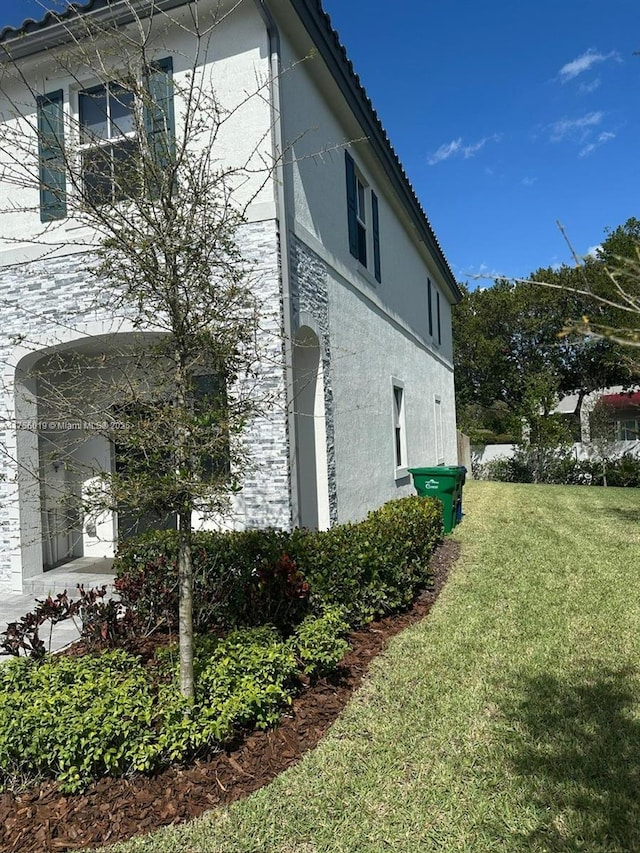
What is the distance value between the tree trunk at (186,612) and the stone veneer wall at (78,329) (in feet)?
6.22

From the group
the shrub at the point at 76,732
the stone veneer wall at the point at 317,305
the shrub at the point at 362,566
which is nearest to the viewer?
the shrub at the point at 76,732

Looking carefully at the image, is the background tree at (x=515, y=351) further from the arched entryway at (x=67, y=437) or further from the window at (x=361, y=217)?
the arched entryway at (x=67, y=437)

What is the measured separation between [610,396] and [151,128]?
92.3 ft

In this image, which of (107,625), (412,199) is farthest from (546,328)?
(107,625)

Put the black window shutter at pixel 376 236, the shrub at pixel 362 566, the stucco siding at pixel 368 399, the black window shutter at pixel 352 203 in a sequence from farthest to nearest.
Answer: the black window shutter at pixel 376 236 → the black window shutter at pixel 352 203 → the stucco siding at pixel 368 399 → the shrub at pixel 362 566

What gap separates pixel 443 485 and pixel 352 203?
477 cm

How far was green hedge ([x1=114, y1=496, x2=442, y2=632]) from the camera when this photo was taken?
483 cm

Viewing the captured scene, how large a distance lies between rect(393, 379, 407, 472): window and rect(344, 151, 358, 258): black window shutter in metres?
3.00

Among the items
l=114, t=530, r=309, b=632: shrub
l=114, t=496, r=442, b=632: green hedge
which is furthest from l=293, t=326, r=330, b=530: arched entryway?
l=114, t=530, r=309, b=632: shrub

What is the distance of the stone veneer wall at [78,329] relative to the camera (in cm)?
580

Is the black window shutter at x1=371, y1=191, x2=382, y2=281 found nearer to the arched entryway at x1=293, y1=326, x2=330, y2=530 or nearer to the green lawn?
the arched entryway at x1=293, y1=326, x2=330, y2=530

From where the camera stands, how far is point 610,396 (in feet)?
89.7

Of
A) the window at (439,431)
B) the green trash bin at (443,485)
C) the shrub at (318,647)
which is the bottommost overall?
the shrub at (318,647)

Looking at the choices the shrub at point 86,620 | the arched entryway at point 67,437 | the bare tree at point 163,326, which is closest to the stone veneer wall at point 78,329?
the arched entryway at point 67,437
